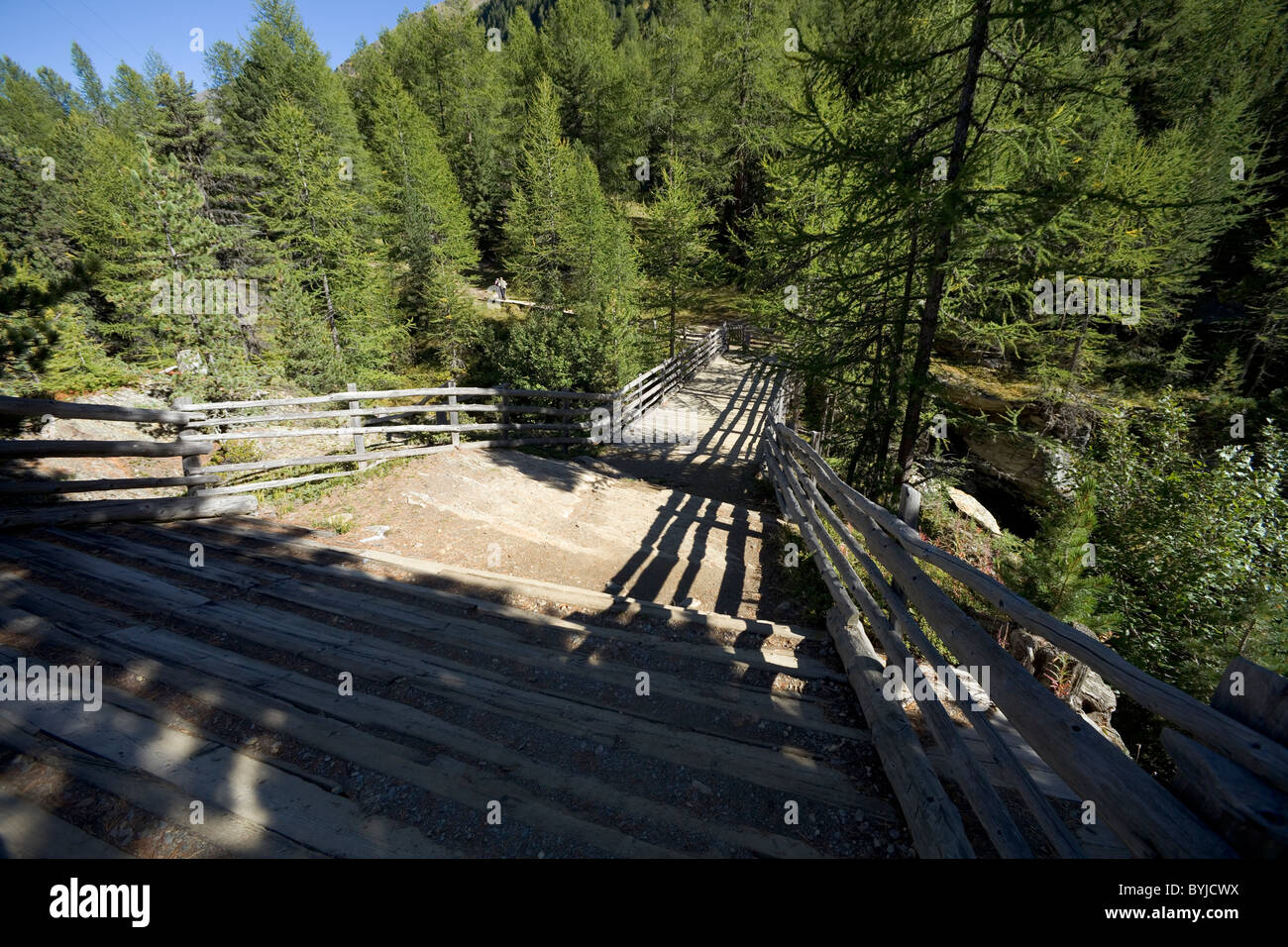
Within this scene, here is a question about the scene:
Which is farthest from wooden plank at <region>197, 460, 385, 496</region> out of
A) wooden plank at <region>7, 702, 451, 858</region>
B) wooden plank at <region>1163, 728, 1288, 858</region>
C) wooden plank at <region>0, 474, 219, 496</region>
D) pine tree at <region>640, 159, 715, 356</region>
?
pine tree at <region>640, 159, 715, 356</region>

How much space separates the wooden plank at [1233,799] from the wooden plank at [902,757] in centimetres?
74

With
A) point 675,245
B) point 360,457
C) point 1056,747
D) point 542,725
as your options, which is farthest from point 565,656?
point 675,245

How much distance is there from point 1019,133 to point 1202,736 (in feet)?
22.2

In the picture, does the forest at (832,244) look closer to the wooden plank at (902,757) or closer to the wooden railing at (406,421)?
the wooden railing at (406,421)

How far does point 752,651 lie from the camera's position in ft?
11.8

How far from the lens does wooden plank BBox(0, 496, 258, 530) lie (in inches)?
177

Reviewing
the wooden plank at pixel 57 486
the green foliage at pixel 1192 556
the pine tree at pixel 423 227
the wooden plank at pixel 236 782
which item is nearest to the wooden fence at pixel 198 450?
the wooden plank at pixel 57 486

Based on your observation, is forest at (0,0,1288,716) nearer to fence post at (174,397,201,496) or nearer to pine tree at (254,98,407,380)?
pine tree at (254,98,407,380)

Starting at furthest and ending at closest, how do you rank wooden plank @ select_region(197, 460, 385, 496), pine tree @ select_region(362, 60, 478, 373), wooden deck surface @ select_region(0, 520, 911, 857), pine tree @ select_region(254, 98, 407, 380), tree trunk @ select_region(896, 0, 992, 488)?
pine tree @ select_region(362, 60, 478, 373) → pine tree @ select_region(254, 98, 407, 380) → wooden plank @ select_region(197, 460, 385, 496) → tree trunk @ select_region(896, 0, 992, 488) → wooden deck surface @ select_region(0, 520, 911, 857)

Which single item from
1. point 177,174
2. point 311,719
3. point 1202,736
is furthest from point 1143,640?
point 177,174

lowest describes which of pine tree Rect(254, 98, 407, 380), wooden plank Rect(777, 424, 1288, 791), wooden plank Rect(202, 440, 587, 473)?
wooden plank Rect(777, 424, 1288, 791)

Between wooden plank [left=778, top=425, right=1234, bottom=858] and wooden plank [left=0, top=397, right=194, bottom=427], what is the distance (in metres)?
6.83

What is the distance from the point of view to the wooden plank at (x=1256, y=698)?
1.34m
